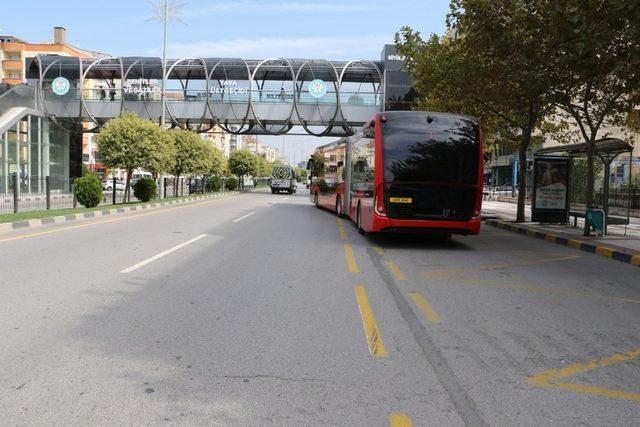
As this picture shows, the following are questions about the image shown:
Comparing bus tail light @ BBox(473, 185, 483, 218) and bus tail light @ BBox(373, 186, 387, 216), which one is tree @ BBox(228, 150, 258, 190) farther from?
bus tail light @ BBox(473, 185, 483, 218)

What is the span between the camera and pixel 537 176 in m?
19.1

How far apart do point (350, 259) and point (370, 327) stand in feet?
15.2

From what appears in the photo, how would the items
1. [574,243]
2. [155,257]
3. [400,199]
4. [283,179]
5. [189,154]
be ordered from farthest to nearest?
[283,179]
[189,154]
[574,243]
[400,199]
[155,257]

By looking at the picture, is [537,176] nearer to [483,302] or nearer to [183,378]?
[483,302]

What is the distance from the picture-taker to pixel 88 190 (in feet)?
74.7

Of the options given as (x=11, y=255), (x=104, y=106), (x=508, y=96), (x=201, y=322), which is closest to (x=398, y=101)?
(x=104, y=106)

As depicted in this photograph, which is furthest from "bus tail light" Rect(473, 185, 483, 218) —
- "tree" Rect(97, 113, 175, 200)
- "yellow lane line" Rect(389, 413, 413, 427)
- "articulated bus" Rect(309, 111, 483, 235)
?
"tree" Rect(97, 113, 175, 200)

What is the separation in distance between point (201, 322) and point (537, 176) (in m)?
16.1

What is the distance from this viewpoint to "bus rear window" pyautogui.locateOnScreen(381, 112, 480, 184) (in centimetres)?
1212

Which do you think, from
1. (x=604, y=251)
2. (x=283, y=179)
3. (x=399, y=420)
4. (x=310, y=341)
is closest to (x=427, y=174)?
(x=604, y=251)

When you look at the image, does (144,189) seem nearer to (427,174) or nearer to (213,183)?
(427,174)

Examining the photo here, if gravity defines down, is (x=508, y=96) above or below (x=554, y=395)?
above

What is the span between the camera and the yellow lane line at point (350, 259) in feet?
Result: 29.7

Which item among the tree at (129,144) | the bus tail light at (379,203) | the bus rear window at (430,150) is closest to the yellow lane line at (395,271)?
the bus tail light at (379,203)
